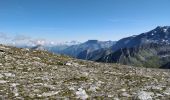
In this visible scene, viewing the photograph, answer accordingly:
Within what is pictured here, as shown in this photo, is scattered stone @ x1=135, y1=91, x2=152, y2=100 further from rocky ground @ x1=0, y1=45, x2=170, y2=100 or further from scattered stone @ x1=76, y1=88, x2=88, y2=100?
scattered stone @ x1=76, y1=88, x2=88, y2=100

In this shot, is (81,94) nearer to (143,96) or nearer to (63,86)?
(63,86)

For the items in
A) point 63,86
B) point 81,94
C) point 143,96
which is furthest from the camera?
point 63,86

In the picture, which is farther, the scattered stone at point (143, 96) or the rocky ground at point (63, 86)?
the scattered stone at point (143, 96)

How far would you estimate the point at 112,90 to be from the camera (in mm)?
13758

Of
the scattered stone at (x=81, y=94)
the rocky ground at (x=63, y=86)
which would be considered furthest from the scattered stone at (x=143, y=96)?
the scattered stone at (x=81, y=94)

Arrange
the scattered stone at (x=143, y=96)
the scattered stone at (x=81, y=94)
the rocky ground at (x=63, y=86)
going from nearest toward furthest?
the scattered stone at (x=81, y=94) < the rocky ground at (x=63, y=86) < the scattered stone at (x=143, y=96)

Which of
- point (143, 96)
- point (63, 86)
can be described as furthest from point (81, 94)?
point (143, 96)

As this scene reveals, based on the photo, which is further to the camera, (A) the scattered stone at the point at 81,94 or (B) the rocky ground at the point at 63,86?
(B) the rocky ground at the point at 63,86

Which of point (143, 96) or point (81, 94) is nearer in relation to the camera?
point (81, 94)

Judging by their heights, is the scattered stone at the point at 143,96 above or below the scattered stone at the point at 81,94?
below

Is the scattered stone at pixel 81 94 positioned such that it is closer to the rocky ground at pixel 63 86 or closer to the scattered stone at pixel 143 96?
the rocky ground at pixel 63 86

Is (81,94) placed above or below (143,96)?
above

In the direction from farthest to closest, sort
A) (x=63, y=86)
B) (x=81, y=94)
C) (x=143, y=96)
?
(x=63, y=86)
(x=143, y=96)
(x=81, y=94)

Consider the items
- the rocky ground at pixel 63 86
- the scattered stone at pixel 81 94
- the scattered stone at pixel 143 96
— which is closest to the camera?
the scattered stone at pixel 81 94
